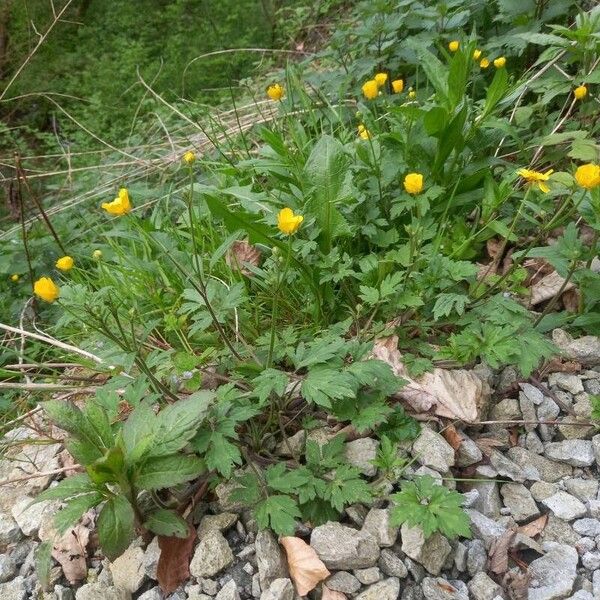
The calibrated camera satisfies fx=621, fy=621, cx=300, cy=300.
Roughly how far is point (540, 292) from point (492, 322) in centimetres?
33

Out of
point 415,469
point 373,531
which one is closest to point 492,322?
point 415,469

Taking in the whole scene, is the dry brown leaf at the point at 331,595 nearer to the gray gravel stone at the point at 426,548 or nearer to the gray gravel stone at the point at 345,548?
the gray gravel stone at the point at 345,548

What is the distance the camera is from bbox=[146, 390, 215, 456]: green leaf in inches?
52.1

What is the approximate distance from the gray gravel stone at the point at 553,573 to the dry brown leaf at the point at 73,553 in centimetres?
100

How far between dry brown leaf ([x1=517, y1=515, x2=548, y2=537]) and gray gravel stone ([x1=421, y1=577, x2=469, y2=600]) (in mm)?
204

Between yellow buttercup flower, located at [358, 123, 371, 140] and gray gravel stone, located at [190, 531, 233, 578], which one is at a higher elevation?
yellow buttercup flower, located at [358, 123, 371, 140]

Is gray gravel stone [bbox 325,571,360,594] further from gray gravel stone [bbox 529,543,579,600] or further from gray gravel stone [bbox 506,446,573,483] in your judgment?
gray gravel stone [bbox 506,446,573,483]

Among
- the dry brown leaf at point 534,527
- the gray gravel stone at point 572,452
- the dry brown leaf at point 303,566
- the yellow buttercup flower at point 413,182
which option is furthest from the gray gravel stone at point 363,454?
the yellow buttercup flower at point 413,182

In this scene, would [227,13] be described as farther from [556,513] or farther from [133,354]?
[556,513]

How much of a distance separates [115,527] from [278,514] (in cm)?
33

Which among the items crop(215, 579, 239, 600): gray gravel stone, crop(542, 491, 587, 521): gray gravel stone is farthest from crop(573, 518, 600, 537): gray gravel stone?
crop(215, 579, 239, 600): gray gravel stone

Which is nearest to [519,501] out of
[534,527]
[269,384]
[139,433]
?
[534,527]

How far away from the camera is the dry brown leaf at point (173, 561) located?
1349 millimetres

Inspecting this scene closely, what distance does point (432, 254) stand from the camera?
71.1 inches
